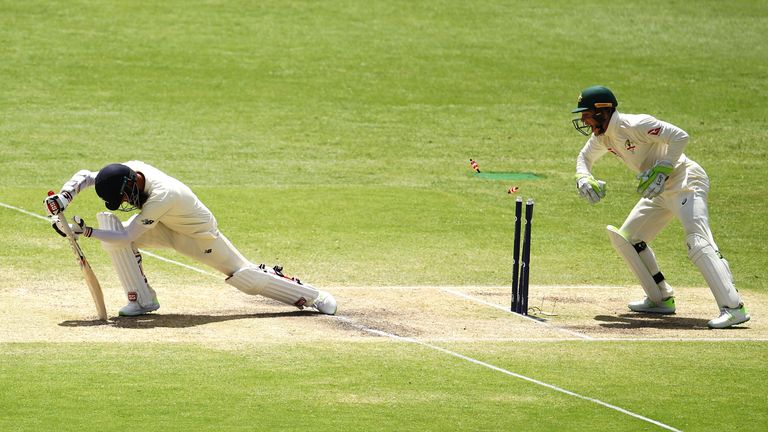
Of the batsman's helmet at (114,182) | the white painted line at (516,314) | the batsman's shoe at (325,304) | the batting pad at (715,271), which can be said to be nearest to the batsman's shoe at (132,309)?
the batsman's helmet at (114,182)

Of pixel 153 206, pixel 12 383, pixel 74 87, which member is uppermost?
pixel 74 87

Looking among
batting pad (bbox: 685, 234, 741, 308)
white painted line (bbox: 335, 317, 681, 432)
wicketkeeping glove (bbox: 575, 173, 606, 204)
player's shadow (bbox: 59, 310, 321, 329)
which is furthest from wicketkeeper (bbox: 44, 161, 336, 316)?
batting pad (bbox: 685, 234, 741, 308)

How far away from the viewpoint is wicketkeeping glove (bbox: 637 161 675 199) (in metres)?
11.6

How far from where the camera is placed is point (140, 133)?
816 inches

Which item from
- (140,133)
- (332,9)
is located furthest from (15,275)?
(332,9)

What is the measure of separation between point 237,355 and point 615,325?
3.77m

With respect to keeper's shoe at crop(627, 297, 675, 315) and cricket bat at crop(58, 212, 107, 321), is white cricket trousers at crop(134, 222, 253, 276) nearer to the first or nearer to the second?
cricket bat at crop(58, 212, 107, 321)

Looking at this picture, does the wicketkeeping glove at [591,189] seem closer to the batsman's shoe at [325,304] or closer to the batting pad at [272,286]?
the batsman's shoe at [325,304]

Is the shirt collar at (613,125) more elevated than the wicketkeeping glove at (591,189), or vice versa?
the shirt collar at (613,125)

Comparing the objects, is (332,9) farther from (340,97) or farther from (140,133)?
(140,133)

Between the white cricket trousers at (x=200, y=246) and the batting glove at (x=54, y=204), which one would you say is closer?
the batting glove at (x=54, y=204)

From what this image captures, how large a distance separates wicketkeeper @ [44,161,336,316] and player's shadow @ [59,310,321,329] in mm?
101

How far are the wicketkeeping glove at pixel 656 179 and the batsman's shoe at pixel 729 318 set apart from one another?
4.15 ft

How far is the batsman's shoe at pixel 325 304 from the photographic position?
11.5 metres
